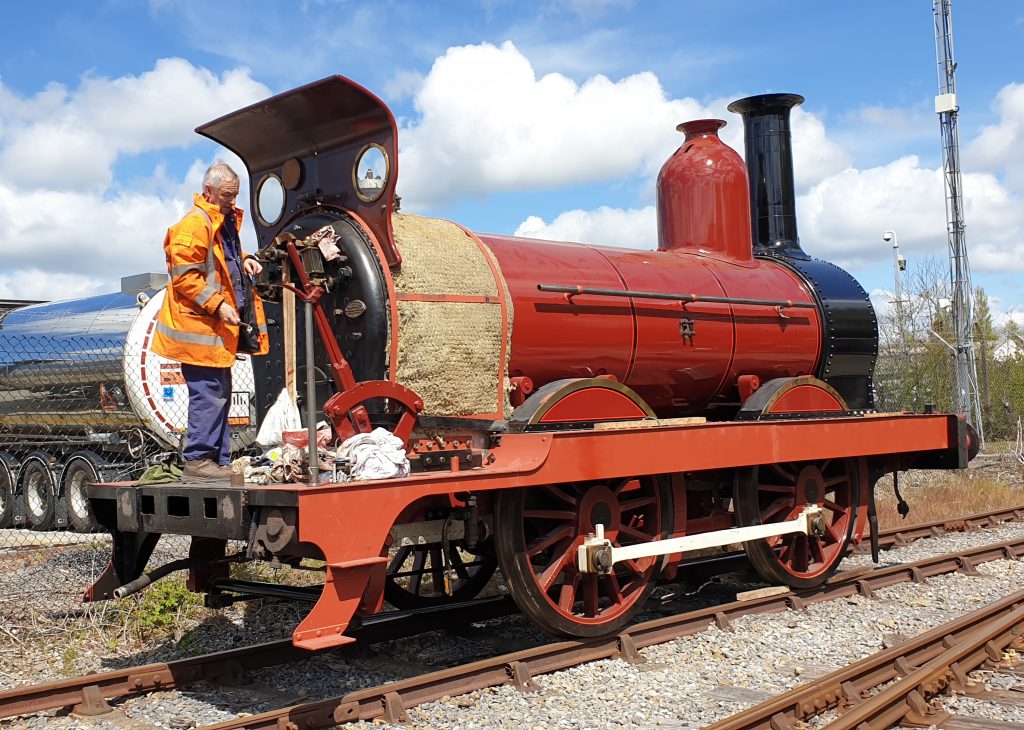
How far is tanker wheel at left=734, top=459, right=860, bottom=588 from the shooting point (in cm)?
718

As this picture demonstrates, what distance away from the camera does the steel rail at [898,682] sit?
4.52 metres

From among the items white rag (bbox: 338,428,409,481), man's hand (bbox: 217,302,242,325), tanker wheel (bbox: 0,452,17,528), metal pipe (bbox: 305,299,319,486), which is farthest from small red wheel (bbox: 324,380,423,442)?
tanker wheel (bbox: 0,452,17,528)

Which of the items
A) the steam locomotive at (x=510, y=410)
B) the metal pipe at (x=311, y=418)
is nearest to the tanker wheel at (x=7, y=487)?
the steam locomotive at (x=510, y=410)

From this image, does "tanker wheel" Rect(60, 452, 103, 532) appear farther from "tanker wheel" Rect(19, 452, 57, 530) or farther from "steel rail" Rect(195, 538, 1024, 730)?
"steel rail" Rect(195, 538, 1024, 730)

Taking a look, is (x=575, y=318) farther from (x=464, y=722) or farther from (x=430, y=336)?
(x=464, y=722)

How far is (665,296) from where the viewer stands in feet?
23.0

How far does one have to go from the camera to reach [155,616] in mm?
6641

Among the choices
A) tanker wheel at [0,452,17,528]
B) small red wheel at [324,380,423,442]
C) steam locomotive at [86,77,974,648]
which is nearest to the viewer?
steam locomotive at [86,77,974,648]

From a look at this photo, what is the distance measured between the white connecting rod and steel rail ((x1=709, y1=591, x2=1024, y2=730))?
1.26 m

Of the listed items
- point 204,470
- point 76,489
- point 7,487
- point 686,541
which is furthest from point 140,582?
point 7,487

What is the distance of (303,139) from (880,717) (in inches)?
172

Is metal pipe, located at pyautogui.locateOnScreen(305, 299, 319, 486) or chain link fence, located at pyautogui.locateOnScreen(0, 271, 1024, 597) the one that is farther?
chain link fence, located at pyautogui.locateOnScreen(0, 271, 1024, 597)

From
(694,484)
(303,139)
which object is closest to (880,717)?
(694,484)

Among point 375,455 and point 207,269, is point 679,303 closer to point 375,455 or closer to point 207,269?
point 375,455
